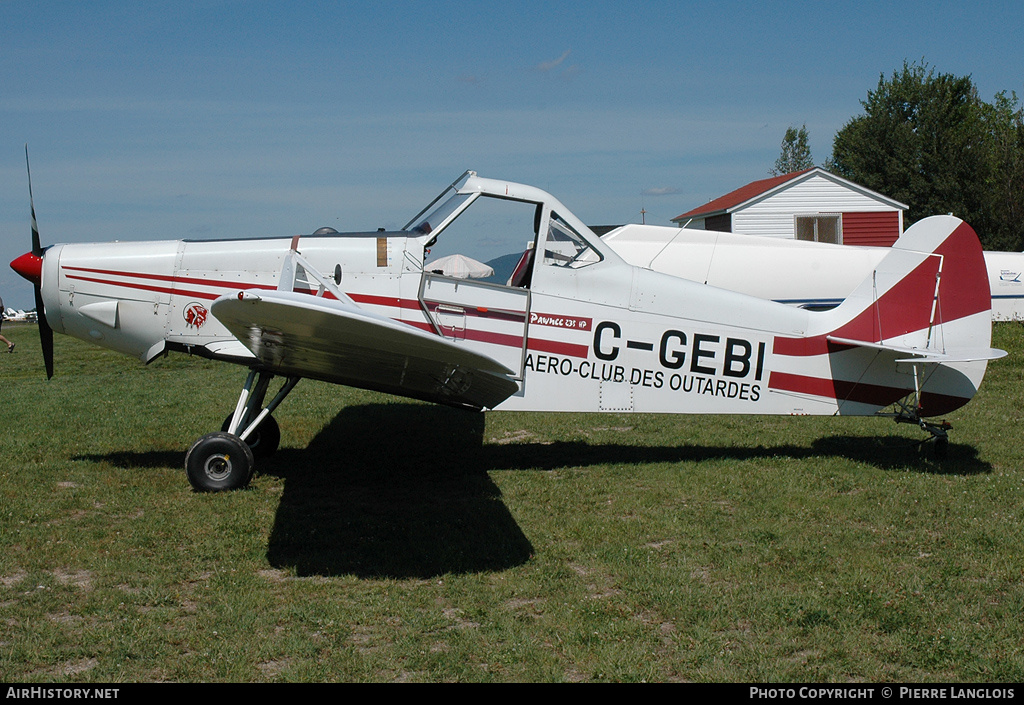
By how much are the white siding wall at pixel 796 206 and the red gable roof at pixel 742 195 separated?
1.05 ft

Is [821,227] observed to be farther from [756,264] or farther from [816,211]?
[756,264]

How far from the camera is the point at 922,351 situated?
7.56m

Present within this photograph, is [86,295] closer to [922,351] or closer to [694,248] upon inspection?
[922,351]

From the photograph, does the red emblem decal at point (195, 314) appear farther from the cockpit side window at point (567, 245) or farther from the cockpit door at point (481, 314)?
the cockpit side window at point (567, 245)

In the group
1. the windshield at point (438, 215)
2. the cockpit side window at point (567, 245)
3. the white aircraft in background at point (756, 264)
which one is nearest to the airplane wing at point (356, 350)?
the windshield at point (438, 215)

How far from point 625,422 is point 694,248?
8203 millimetres

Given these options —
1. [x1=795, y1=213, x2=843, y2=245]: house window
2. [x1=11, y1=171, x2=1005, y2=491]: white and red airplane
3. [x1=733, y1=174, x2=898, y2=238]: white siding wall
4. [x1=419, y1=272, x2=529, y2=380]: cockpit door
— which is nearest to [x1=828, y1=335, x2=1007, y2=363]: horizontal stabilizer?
[x1=11, y1=171, x2=1005, y2=491]: white and red airplane

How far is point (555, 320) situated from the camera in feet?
23.5

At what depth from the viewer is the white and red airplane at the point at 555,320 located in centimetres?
688

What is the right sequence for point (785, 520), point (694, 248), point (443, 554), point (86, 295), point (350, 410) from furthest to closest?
point (694, 248) < point (350, 410) < point (86, 295) < point (785, 520) < point (443, 554)

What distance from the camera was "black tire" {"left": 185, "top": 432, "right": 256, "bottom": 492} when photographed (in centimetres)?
670

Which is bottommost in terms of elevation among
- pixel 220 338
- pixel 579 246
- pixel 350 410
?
pixel 350 410

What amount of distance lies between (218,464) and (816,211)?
2307 centimetres
